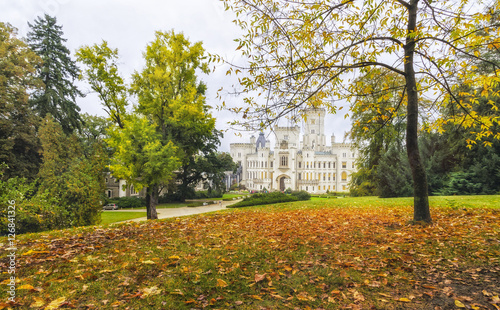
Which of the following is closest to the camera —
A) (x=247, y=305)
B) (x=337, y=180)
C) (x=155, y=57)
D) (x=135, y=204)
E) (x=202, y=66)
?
(x=247, y=305)

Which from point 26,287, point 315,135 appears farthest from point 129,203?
point 315,135

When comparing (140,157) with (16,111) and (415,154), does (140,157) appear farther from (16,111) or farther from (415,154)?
(16,111)

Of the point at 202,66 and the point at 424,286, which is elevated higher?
the point at 202,66

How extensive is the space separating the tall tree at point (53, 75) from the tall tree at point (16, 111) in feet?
7.30

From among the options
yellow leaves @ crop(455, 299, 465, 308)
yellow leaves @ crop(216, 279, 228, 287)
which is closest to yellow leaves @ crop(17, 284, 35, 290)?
yellow leaves @ crop(216, 279, 228, 287)

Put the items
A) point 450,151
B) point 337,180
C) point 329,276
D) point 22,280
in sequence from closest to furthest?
point 22,280 → point 329,276 → point 450,151 → point 337,180

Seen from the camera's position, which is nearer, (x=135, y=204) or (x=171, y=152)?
(x=171, y=152)

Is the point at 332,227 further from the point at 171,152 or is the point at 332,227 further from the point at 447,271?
the point at 171,152

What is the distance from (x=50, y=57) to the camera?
2334cm

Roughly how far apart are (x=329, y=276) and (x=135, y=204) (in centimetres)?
2791

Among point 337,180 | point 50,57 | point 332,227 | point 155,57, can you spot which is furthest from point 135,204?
point 337,180

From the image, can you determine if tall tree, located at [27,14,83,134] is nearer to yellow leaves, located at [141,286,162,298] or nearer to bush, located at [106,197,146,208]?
bush, located at [106,197,146,208]

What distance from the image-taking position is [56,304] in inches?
100

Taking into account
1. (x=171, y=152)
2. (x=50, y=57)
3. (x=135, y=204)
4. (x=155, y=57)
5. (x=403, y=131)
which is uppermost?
(x=50, y=57)
